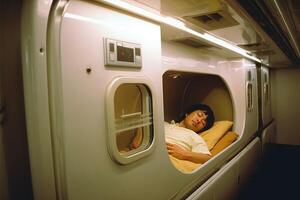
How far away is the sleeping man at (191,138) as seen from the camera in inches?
95.0

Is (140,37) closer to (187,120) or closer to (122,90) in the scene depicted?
(122,90)

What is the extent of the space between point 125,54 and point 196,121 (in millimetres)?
2242

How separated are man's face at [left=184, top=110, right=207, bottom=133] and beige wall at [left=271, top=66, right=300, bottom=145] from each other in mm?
4346

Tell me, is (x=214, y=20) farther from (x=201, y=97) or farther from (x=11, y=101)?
(x=201, y=97)

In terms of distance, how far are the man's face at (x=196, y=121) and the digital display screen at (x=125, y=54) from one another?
7.08ft

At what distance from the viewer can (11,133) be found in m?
0.99

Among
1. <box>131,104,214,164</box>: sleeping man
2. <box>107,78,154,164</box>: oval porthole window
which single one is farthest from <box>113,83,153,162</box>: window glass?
<box>131,104,214,164</box>: sleeping man

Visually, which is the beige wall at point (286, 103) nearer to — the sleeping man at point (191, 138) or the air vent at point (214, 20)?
the sleeping man at point (191, 138)

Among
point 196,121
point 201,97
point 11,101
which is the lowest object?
point 196,121

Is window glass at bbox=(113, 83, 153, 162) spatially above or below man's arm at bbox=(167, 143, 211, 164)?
above

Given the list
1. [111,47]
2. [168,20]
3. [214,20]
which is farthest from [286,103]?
[111,47]

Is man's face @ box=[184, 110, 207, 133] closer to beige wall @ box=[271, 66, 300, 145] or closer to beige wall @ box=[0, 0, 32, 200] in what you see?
beige wall @ box=[0, 0, 32, 200]

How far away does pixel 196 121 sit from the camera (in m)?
3.33

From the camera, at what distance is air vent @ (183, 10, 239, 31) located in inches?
67.3
